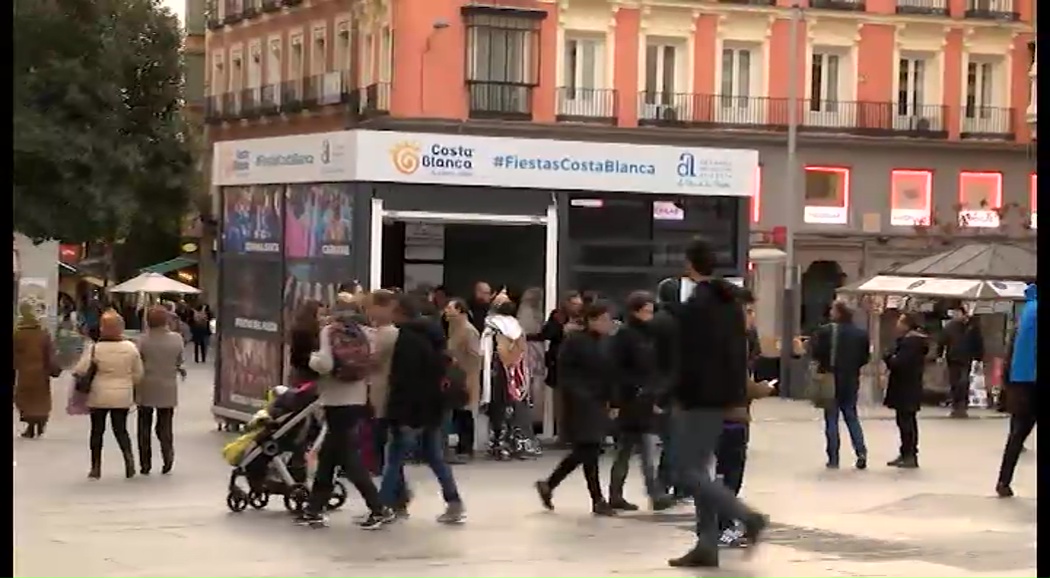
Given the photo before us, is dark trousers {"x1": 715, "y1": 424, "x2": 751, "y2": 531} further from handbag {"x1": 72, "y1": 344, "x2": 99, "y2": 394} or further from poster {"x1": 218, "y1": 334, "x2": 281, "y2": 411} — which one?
poster {"x1": 218, "y1": 334, "x2": 281, "y2": 411}

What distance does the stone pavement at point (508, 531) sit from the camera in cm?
1120

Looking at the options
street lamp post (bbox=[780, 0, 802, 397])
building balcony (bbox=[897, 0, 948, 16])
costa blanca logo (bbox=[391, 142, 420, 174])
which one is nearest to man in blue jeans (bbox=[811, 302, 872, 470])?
costa blanca logo (bbox=[391, 142, 420, 174])

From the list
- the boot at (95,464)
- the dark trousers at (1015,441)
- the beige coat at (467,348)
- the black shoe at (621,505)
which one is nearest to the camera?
the black shoe at (621,505)

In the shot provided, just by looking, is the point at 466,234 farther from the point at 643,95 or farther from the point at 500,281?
the point at 643,95

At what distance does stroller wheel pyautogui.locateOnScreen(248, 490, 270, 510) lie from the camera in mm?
13883

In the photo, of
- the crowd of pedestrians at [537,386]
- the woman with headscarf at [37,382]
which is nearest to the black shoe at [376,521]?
the crowd of pedestrians at [537,386]

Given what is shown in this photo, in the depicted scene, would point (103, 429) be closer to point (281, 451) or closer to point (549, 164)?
point (281, 451)

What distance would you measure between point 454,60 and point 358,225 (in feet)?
89.9

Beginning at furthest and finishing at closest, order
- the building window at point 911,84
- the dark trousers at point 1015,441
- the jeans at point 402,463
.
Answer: the building window at point 911,84 < the dark trousers at point 1015,441 < the jeans at point 402,463

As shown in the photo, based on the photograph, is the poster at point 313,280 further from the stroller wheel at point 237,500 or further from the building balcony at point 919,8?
the building balcony at point 919,8

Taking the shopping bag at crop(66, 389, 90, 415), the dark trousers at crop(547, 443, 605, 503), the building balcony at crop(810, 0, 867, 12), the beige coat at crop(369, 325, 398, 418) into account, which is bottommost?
the dark trousers at crop(547, 443, 605, 503)

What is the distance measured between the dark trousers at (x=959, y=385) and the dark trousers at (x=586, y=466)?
13.7 metres

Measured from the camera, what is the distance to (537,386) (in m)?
19.4

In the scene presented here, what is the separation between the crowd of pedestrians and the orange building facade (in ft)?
81.7
